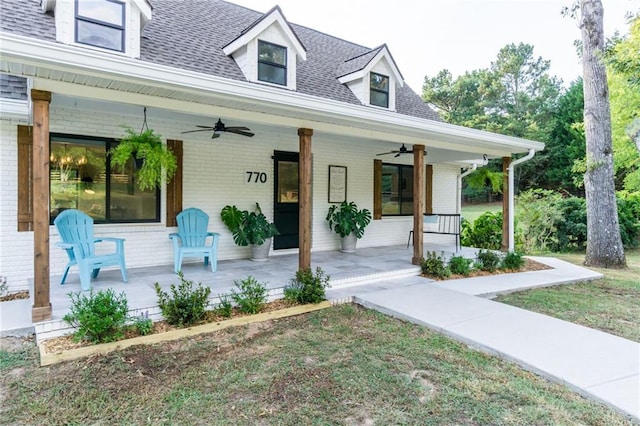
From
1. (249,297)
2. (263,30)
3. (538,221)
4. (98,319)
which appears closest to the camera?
(98,319)

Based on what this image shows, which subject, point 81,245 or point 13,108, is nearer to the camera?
point 81,245

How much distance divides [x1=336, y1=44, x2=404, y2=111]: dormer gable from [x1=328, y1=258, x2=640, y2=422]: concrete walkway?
3973 mm

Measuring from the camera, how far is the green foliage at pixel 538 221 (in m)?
10.4

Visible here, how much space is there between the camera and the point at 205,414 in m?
2.36

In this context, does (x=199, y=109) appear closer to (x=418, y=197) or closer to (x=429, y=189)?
(x=418, y=197)

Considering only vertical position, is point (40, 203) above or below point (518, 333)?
above

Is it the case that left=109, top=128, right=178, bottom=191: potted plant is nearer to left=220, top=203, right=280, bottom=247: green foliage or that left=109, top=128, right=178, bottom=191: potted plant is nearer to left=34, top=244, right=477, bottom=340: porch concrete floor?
left=34, top=244, right=477, bottom=340: porch concrete floor

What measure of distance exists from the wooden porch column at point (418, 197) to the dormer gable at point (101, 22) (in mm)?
4440

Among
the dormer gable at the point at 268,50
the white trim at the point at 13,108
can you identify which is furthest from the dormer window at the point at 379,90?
the white trim at the point at 13,108

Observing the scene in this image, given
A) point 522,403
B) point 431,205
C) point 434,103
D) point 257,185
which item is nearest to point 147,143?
point 257,185

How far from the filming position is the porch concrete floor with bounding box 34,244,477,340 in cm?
388

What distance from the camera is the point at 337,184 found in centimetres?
802

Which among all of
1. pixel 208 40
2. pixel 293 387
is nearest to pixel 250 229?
pixel 208 40

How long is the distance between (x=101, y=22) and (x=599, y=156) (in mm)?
9245
